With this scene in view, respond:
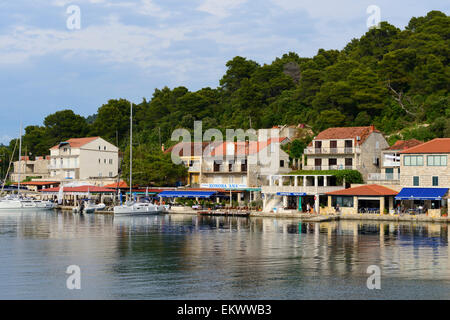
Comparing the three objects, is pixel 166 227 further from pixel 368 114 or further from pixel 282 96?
pixel 282 96

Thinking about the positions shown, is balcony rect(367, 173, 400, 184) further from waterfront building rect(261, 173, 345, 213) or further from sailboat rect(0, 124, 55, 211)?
sailboat rect(0, 124, 55, 211)

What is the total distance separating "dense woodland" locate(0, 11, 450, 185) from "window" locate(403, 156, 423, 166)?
12.9 meters

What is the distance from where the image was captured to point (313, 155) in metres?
78.8

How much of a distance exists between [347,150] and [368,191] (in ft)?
33.9

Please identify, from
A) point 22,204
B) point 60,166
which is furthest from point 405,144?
point 60,166

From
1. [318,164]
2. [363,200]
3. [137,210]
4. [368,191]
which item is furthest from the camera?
[137,210]

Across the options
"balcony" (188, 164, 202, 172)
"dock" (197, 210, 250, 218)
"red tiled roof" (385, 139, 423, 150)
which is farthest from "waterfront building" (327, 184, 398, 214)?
"balcony" (188, 164, 202, 172)

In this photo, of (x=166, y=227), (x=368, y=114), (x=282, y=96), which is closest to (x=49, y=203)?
(x=166, y=227)

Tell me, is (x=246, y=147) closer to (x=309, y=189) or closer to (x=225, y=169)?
(x=225, y=169)

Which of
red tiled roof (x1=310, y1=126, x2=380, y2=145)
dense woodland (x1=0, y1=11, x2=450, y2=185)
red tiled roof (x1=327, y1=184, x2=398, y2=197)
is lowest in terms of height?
red tiled roof (x1=327, y1=184, x2=398, y2=197)

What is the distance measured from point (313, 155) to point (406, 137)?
15016 mm

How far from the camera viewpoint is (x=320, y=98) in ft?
317

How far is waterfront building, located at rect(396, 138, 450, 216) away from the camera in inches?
2505

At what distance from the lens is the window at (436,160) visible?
6444cm
